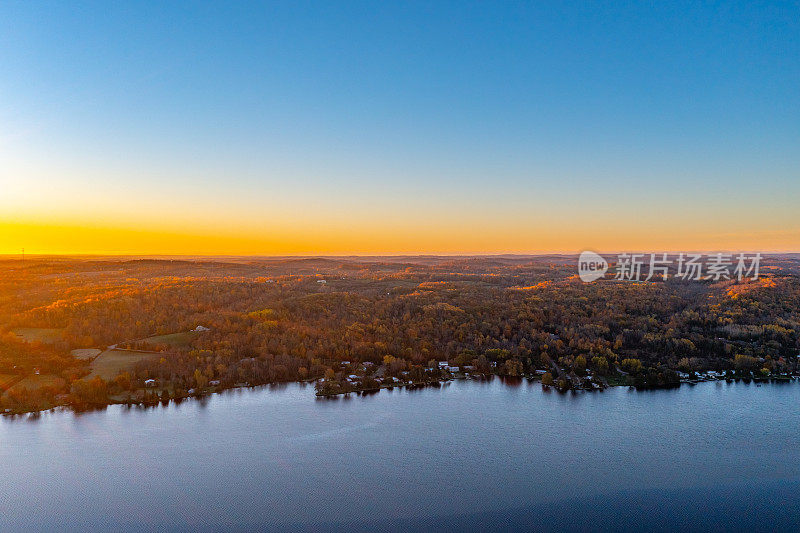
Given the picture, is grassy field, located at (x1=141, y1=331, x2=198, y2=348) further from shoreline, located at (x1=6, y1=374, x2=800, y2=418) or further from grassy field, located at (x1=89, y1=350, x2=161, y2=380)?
shoreline, located at (x1=6, y1=374, x2=800, y2=418)

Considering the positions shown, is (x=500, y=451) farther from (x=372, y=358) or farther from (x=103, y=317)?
(x=103, y=317)

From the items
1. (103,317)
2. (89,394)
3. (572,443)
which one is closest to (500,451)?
(572,443)

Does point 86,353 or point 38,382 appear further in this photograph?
point 86,353

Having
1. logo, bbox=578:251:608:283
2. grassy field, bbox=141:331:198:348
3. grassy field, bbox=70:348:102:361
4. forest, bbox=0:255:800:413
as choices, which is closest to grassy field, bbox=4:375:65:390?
forest, bbox=0:255:800:413

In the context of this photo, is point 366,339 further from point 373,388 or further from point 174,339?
point 174,339

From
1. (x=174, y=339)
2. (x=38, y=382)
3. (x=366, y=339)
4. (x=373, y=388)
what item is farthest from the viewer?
(x=366, y=339)

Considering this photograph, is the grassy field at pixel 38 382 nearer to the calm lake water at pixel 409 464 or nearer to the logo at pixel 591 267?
the calm lake water at pixel 409 464

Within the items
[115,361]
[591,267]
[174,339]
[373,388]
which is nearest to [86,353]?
[115,361]
